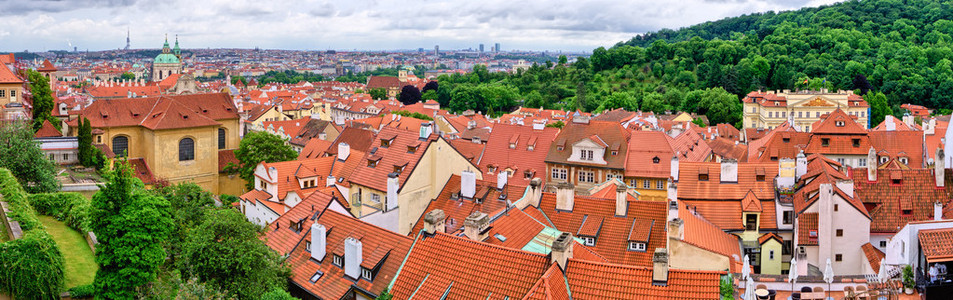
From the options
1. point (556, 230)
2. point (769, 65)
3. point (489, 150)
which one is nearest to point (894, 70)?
point (769, 65)

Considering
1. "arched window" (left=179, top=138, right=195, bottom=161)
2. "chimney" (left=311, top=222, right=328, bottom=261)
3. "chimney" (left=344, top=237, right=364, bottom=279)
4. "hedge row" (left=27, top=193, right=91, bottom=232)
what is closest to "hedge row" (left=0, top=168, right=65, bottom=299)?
"chimney" (left=311, top=222, right=328, bottom=261)

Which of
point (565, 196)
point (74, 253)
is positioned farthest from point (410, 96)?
point (74, 253)

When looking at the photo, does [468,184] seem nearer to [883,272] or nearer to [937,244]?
[883,272]

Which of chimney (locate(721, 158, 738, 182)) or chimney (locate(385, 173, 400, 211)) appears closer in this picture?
chimney (locate(385, 173, 400, 211))

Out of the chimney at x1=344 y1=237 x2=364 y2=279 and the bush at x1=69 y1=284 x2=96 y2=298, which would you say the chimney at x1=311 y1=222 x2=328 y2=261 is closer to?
the chimney at x1=344 y1=237 x2=364 y2=279

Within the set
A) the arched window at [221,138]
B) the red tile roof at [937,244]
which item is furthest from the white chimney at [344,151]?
the arched window at [221,138]

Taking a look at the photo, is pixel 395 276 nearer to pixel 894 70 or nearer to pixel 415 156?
pixel 415 156

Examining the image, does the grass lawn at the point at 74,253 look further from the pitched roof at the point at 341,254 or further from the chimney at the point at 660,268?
the chimney at the point at 660,268

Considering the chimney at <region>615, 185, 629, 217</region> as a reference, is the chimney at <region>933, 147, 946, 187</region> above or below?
above

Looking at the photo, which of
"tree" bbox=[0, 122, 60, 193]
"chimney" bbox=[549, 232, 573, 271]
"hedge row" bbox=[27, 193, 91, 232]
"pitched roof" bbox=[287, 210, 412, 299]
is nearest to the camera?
"chimney" bbox=[549, 232, 573, 271]
